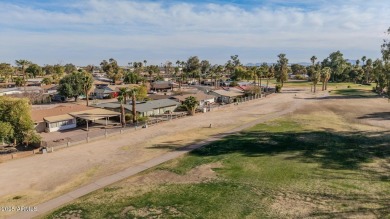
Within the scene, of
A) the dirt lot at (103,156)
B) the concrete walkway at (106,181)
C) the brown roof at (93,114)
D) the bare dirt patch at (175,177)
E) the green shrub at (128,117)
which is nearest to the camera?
the concrete walkway at (106,181)

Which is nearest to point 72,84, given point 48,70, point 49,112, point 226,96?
point 49,112

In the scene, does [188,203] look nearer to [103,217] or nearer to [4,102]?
[103,217]

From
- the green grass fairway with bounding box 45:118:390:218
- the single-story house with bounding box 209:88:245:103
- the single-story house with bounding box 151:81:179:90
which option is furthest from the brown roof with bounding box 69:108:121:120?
the single-story house with bounding box 151:81:179:90

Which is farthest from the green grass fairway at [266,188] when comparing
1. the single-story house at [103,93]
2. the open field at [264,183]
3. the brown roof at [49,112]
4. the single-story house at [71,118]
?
the single-story house at [103,93]

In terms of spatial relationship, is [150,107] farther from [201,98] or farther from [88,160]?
[88,160]

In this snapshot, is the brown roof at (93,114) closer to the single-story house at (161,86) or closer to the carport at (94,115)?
the carport at (94,115)

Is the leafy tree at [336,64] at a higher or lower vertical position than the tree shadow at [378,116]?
higher

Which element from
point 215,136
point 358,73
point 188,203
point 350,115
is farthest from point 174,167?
point 358,73
